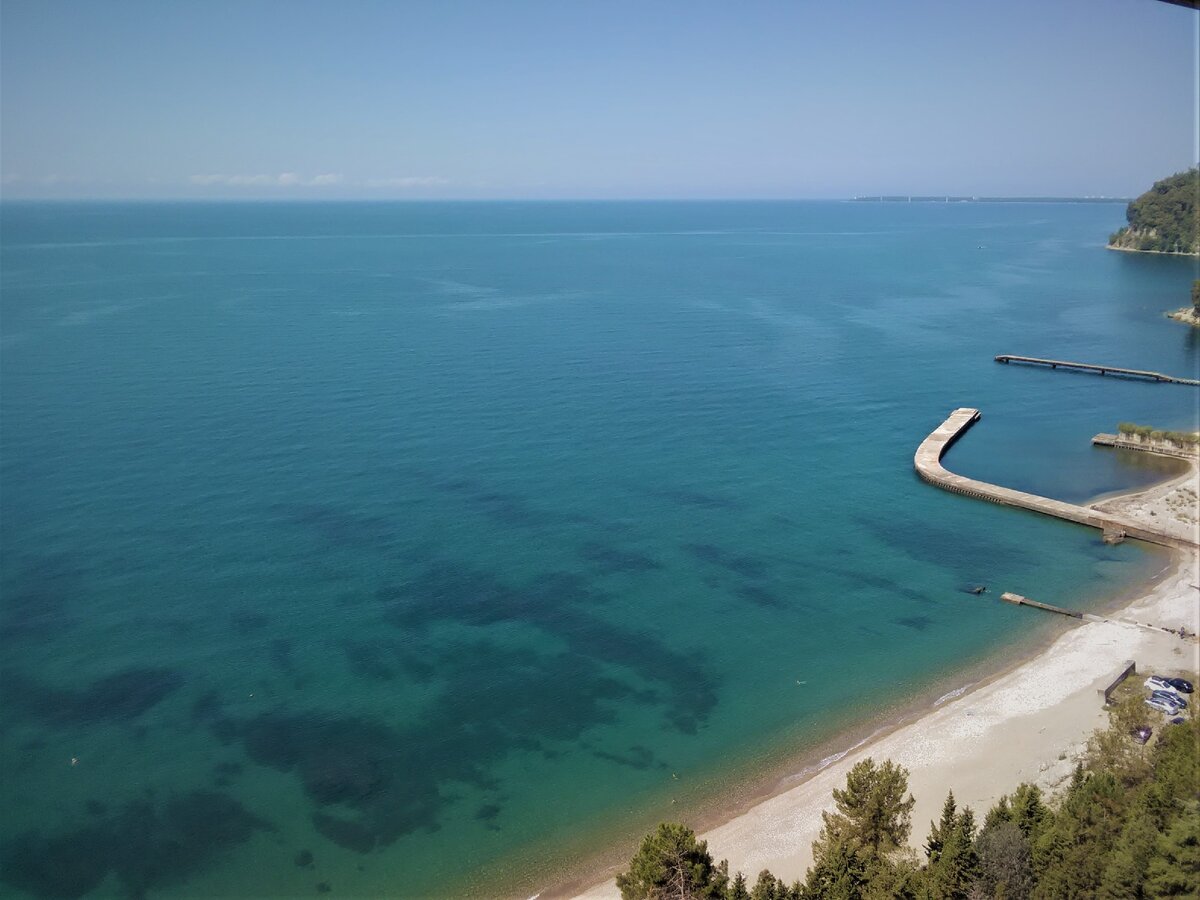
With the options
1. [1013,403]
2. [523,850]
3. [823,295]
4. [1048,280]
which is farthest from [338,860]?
[1048,280]

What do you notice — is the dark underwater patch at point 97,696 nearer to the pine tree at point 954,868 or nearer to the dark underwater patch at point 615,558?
the dark underwater patch at point 615,558

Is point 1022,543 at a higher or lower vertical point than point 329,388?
lower

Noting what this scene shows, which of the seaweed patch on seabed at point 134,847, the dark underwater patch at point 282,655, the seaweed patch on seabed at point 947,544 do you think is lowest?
the seaweed patch on seabed at point 134,847

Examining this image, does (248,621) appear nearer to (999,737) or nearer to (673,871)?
(673,871)

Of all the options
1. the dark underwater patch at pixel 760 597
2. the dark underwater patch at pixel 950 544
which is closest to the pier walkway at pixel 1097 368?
the dark underwater patch at pixel 950 544

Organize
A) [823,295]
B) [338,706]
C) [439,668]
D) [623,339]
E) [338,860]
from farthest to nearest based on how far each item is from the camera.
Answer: [823,295]
[623,339]
[439,668]
[338,706]
[338,860]

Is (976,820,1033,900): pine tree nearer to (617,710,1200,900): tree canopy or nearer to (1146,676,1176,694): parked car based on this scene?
(617,710,1200,900): tree canopy

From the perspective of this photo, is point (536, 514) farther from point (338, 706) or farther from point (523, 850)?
point (523, 850)
